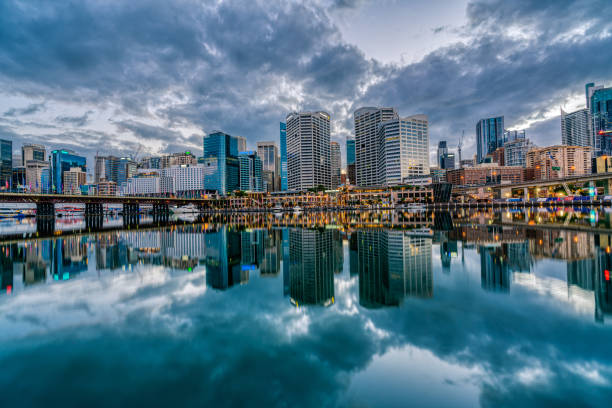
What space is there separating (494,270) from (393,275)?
4.71 m

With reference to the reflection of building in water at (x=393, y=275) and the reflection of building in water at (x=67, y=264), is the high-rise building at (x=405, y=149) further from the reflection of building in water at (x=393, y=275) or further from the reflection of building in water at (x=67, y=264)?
the reflection of building in water at (x=67, y=264)

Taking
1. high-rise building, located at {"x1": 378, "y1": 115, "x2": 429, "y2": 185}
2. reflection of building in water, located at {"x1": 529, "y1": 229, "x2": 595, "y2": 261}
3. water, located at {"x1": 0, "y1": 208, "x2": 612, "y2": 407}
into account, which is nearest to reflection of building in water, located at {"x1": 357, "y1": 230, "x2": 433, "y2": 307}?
water, located at {"x1": 0, "y1": 208, "x2": 612, "y2": 407}

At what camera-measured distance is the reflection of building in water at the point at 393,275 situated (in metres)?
9.62

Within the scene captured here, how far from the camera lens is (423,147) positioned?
17450cm

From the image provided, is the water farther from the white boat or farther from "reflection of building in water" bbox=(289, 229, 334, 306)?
the white boat

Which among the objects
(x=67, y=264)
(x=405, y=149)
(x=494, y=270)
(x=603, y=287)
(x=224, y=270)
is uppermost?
(x=405, y=149)

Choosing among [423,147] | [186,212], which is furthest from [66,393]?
[423,147]

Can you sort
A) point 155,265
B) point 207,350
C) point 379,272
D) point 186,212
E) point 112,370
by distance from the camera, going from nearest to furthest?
point 112,370
point 207,350
point 379,272
point 155,265
point 186,212

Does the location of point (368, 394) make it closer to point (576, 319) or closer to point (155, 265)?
point (576, 319)

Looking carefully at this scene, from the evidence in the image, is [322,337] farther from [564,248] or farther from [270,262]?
[564,248]

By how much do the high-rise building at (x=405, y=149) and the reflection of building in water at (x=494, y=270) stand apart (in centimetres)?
15826

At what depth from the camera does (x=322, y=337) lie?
6859mm

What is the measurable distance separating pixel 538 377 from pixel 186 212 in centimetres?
15482

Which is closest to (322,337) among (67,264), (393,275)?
(393,275)
